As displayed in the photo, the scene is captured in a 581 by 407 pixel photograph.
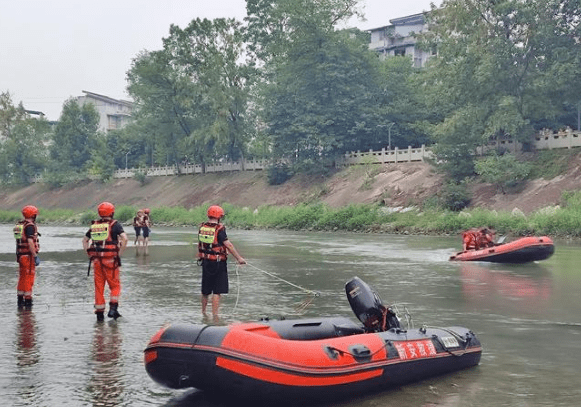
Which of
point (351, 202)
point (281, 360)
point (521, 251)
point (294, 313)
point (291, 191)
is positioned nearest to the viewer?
point (281, 360)

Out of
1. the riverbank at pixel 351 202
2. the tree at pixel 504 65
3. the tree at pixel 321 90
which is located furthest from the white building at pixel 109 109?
the tree at pixel 504 65

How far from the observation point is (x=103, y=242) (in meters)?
12.6

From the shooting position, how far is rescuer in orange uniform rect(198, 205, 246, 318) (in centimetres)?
1299

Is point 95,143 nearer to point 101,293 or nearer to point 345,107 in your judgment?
point 345,107

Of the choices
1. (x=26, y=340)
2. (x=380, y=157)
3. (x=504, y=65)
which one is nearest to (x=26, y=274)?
(x=26, y=340)

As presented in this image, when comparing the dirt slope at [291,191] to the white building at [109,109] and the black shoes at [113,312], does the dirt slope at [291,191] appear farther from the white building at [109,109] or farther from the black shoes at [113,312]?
the white building at [109,109]

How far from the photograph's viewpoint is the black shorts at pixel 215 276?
13.2m

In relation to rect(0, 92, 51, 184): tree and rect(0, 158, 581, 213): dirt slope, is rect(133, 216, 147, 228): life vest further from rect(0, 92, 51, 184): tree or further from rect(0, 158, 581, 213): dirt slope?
rect(0, 92, 51, 184): tree

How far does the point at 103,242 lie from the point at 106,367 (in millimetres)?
3257

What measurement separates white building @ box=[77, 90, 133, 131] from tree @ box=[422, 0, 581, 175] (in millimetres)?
100153

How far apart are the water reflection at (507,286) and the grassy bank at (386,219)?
1593 centimetres

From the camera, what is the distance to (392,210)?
2120 inches

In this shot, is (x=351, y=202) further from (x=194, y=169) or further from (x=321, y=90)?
(x=194, y=169)

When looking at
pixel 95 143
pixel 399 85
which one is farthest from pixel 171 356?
pixel 95 143
